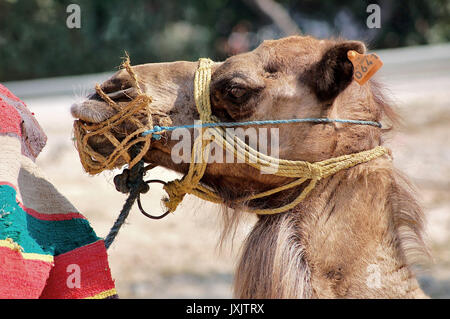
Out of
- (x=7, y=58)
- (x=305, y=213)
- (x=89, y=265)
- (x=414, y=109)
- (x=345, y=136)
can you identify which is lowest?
(x=89, y=265)

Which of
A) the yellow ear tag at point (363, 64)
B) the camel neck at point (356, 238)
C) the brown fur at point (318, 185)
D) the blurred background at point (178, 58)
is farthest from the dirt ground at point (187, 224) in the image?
the yellow ear tag at point (363, 64)

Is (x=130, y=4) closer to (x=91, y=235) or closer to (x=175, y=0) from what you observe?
(x=175, y=0)

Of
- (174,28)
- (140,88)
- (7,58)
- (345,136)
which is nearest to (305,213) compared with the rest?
(345,136)

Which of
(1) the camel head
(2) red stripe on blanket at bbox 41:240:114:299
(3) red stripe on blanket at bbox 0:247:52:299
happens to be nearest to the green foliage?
(1) the camel head

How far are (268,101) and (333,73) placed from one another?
0.32 m

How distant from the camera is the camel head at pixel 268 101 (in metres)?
2.70

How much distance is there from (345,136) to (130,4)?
12159 millimetres

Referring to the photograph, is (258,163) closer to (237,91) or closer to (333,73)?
(237,91)

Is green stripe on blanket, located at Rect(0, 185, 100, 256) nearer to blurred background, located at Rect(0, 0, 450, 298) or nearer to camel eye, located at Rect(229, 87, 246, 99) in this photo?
camel eye, located at Rect(229, 87, 246, 99)

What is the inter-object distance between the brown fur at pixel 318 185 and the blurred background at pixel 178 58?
3.43m

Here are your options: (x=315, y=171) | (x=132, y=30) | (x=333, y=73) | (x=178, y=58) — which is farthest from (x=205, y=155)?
(x=132, y=30)

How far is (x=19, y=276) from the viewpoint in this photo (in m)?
2.14
